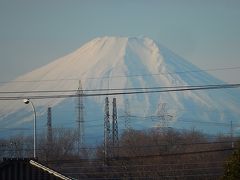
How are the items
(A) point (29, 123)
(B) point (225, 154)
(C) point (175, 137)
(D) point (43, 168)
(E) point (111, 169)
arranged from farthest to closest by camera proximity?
(A) point (29, 123), (C) point (175, 137), (B) point (225, 154), (E) point (111, 169), (D) point (43, 168)

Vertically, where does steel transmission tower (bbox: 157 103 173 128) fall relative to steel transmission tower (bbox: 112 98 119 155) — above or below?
above

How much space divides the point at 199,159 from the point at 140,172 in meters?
5.43

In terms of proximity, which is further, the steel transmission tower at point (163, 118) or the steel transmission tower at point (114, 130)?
the steel transmission tower at point (163, 118)

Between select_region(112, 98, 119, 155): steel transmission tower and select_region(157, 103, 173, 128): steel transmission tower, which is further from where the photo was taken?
select_region(157, 103, 173, 128): steel transmission tower

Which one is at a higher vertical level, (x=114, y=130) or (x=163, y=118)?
(x=163, y=118)

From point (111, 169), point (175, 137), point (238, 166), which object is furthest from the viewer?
point (175, 137)

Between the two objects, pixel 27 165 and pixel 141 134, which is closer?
pixel 27 165

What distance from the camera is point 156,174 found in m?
51.6

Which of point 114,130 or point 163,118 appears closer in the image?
point 114,130

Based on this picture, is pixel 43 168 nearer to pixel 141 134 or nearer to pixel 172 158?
pixel 172 158

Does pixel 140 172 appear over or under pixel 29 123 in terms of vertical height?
under

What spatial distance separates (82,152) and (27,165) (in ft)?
138

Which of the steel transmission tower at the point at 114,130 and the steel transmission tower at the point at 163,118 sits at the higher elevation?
the steel transmission tower at the point at 163,118

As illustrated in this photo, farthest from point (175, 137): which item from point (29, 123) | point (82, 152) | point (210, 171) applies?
point (29, 123)
